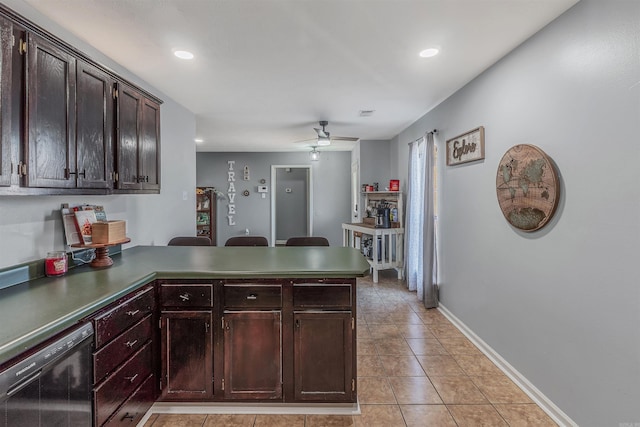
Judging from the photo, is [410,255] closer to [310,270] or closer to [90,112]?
[310,270]

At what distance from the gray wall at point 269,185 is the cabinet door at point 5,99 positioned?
5.95 meters

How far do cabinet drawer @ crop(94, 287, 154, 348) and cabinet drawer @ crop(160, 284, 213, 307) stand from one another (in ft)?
0.25

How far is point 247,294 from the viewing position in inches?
75.9

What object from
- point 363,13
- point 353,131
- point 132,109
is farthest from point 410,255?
point 132,109

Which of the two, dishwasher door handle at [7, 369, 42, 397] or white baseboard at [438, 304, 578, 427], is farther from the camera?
white baseboard at [438, 304, 578, 427]

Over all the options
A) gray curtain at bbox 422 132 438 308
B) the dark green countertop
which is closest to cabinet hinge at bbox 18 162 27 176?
the dark green countertop

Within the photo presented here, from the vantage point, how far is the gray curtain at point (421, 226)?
3.82 m

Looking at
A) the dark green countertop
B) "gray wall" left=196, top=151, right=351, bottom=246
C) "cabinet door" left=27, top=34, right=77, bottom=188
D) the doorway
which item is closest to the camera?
the dark green countertop

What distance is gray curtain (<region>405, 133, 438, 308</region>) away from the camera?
12.5 ft

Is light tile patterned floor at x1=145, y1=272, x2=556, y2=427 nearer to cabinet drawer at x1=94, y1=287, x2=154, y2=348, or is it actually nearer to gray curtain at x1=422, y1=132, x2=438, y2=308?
gray curtain at x1=422, y1=132, x2=438, y2=308

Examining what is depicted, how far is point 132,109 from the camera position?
2.24 meters

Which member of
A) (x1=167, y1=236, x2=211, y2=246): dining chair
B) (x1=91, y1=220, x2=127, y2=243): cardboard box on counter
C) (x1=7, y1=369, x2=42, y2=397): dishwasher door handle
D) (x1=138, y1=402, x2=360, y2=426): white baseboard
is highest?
(x1=91, y1=220, x2=127, y2=243): cardboard box on counter

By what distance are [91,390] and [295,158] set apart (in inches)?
248

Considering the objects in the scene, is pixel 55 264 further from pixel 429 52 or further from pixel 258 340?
pixel 429 52
